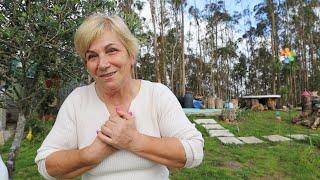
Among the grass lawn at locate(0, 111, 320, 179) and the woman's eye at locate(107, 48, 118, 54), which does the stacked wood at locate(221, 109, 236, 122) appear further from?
the woman's eye at locate(107, 48, 118, 54)

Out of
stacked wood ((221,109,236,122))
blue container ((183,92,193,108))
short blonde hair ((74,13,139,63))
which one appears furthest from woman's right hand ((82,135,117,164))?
blue container ((183,92,193,108))

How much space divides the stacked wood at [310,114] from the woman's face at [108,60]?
29.7ft

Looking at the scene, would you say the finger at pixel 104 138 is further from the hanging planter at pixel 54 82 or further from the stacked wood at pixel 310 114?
the stacked wood at pixel 310 114

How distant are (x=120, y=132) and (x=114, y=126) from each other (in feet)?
0.09

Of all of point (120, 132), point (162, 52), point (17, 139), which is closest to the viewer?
point (120, 132)

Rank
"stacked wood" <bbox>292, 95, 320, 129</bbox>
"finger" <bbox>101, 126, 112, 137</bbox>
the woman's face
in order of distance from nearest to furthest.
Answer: "finger" <bbox>101, 126, 112, 137</bbox>, the woman's face, "stacked wood" <bbox>292, 95, 320, 129</bbox>

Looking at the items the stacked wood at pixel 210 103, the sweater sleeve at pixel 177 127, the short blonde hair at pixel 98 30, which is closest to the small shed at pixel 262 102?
the stacked wood at pixel 210 103

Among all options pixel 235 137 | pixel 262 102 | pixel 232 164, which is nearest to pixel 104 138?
pixel 232 164

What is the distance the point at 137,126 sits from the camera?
4.24ft

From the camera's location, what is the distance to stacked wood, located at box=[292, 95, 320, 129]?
372 inches

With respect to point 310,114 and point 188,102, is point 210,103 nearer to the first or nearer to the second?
point 188,102

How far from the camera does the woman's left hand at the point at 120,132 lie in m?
1.14

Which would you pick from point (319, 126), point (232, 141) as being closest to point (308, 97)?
point (319, 126)

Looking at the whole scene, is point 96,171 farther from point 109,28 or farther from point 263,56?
point 263,56
